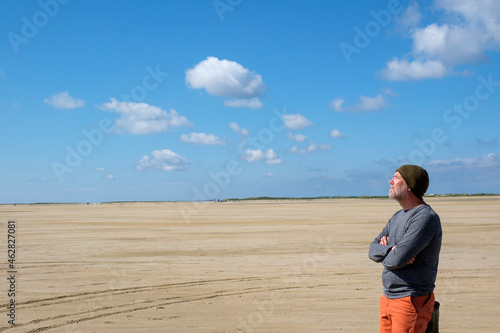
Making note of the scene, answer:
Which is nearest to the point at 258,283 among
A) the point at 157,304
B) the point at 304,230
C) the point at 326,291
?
the point at 326,291

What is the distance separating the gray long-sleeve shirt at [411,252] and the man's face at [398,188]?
0.14 m

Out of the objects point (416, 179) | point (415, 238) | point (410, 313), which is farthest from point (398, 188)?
point (410, 313)

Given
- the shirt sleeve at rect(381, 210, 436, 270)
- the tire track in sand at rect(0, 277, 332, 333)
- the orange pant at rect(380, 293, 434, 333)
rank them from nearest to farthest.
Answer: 1. the shirt sleeve at rect(381, 210, 436, 270)
2. the orange pant at rect(380, 293, 434, 333)
3. the tire track in sand at rect(0, 277, 332, 333)

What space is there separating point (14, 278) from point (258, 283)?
239 inches

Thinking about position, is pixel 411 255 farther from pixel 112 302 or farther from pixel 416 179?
pixel 112 302

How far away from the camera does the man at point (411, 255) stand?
343 centimetres

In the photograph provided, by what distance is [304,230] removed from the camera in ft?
73.7

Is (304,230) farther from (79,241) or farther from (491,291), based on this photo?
(491,291)

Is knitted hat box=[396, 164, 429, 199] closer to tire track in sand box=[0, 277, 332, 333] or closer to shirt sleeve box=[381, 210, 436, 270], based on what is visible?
shirt sleeve box=[381, 210, 436, 270]

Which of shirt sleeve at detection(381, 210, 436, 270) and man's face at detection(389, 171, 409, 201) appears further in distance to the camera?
man's face at detection(389, 171, 409, 201)

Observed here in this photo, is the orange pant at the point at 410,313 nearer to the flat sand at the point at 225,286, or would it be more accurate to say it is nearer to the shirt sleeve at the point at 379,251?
the shirt sleeve at the point at 379,251

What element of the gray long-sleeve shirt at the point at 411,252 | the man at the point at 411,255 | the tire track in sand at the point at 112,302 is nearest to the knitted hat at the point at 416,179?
the man at the point at 411,255

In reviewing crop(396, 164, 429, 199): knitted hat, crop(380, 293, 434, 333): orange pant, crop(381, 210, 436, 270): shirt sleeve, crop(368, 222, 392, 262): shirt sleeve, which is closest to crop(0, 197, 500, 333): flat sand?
crop(380, 293, 434, 333): orange pant

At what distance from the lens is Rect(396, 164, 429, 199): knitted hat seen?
3.56 metres
